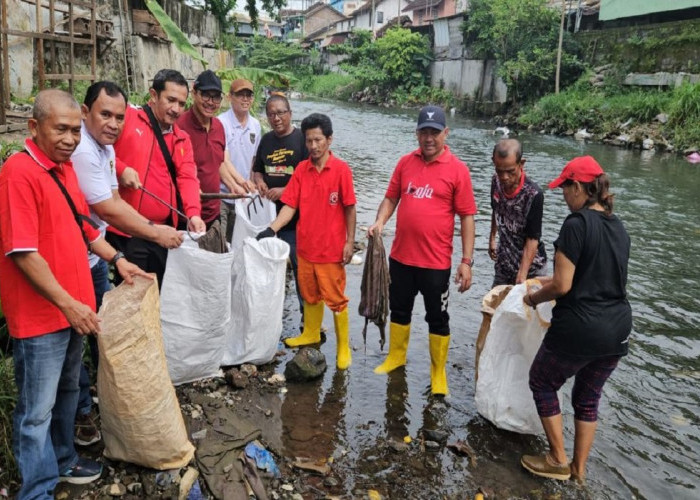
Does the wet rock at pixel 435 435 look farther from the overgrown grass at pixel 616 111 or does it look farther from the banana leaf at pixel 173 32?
the overgrown grass at pixel 616 111

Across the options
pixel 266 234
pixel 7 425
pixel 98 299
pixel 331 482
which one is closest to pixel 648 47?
pixel 266 234

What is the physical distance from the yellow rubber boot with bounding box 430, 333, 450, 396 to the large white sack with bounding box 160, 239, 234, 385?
1.48 m

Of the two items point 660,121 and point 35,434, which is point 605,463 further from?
point 660,121

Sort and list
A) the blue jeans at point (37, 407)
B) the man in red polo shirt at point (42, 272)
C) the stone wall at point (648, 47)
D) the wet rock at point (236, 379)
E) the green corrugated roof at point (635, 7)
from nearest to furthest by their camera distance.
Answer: the man in red polo shirt at point (42, 272), the blue jeans at point (37, 407), the wet rock at point (236, 379), the stone wall at point (648, 47), the green corrugated roof at point (635, 7)

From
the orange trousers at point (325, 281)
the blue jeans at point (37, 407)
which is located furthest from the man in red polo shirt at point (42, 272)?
the orange trousers at point (325, 281)

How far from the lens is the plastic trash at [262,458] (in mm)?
2938

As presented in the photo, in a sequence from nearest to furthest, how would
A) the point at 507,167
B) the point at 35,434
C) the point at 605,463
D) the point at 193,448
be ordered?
the point at 35,434
the point at 193,448
the point at 605,463
the point at 507,167

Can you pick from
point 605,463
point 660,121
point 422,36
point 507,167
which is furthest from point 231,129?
point 422,36

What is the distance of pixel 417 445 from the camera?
3.39m

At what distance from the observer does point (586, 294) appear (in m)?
2.77

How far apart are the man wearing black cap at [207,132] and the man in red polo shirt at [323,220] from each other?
0.54m

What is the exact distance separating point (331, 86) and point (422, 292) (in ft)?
135

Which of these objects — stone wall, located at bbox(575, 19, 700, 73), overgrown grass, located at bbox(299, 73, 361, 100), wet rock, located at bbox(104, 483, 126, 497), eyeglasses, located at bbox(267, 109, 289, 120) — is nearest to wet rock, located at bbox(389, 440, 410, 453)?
wet rock, located at bbox(104, 483, 126, 497)

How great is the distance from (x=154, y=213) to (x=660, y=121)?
1808 cm
